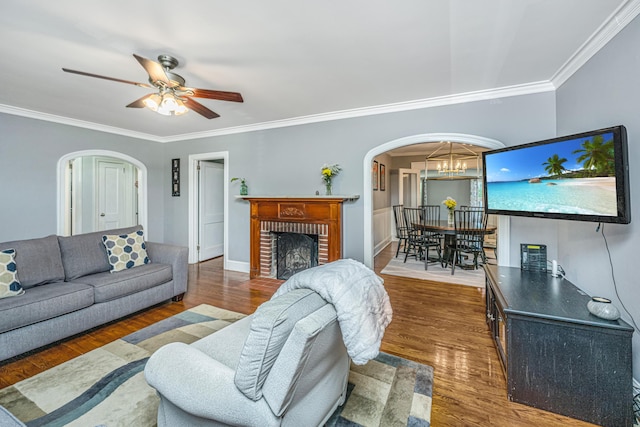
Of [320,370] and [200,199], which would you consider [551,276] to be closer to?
[320,370]

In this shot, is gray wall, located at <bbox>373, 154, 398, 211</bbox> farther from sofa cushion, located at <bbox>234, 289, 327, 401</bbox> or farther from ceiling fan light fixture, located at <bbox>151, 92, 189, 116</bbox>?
sofa cushion, located at <bbox>234, 289, 327, 401</bbox>

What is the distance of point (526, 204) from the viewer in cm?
242

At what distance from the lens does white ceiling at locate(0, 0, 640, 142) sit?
1.87 meters

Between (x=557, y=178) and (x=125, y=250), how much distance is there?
168 inches

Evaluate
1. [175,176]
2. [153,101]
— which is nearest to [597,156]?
[153,101]

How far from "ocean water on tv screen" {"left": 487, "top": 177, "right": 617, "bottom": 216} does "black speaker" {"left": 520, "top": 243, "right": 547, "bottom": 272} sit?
458 millimetres

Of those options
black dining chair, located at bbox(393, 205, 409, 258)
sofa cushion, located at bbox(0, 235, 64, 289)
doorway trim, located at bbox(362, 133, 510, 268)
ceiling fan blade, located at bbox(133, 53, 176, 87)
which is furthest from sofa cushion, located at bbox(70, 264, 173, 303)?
black dining chair, located at bbox(393, 205, 409, 258)

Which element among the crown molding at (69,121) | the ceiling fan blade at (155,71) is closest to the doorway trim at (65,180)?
the crown molding at (69,121)

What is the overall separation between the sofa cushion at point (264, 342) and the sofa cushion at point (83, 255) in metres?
2.83

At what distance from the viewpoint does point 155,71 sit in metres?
2.18

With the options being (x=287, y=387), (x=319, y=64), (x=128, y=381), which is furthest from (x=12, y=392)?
(x=319, y=64)

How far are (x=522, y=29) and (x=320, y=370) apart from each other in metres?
2.68

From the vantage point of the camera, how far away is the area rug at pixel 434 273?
14.4 ft

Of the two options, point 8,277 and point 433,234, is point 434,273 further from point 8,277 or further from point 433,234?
point 8,277
